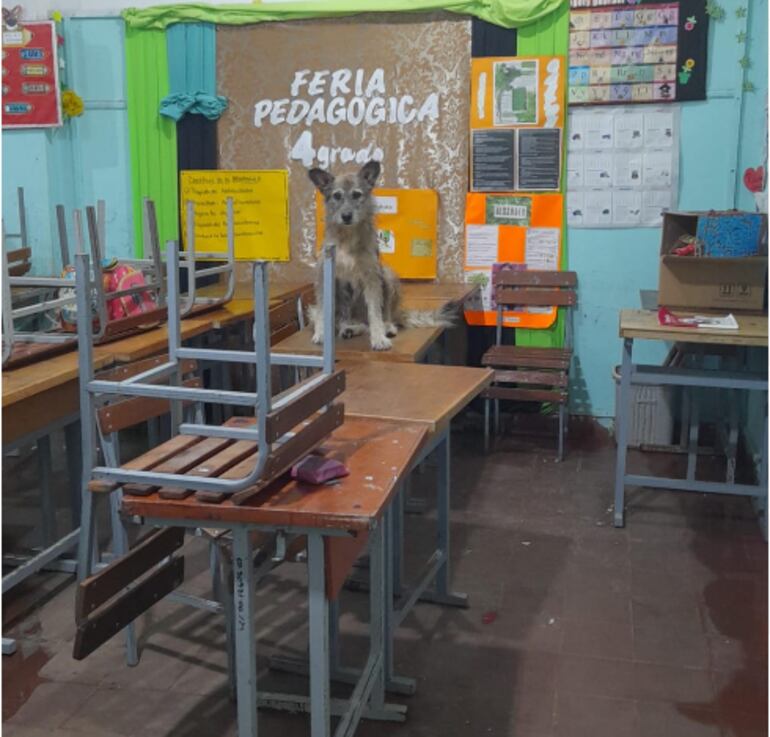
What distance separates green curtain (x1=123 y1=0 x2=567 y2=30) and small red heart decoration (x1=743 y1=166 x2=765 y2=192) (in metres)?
1.42

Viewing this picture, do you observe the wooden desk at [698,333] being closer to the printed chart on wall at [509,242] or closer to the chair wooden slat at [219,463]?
the printed chart on wall at [509,242]

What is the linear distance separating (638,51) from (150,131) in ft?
10.0

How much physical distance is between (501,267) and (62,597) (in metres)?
3.20

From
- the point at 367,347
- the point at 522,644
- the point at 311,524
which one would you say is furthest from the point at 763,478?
the point at 311,524

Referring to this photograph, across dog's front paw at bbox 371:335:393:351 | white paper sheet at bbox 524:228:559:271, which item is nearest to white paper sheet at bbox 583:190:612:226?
white paper sheet at bbox 524:228:559:271

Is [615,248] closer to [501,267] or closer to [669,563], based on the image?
[501,267]

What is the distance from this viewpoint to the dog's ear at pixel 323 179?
3939 millimetres

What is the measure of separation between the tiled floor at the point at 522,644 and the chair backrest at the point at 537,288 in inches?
61.5

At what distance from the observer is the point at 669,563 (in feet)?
11.5

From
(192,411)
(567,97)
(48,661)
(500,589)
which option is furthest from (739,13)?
(48,661)

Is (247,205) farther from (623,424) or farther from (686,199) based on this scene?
(623,424)

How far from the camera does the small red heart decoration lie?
458 centimetres

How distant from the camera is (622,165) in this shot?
5.07 metres

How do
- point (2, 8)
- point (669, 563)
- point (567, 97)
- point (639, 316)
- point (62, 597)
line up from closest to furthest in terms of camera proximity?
1. point (62, 597)
2. point (669, 563)
3. point (639, 316)
4. point (567, 97)
5. point (2, 8)
